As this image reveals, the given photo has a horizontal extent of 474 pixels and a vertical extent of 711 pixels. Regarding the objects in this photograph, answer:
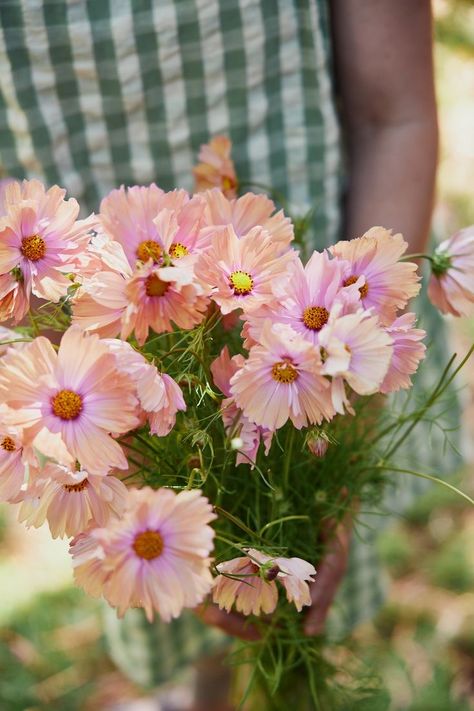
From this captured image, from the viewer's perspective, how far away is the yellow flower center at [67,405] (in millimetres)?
322

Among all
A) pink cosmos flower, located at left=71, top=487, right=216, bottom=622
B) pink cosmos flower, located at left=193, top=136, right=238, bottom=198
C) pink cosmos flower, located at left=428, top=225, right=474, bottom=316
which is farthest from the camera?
pink cosmos flower, located at left=193, top=136, right=238, bottom=198

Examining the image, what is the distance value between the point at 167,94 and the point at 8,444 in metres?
0.41

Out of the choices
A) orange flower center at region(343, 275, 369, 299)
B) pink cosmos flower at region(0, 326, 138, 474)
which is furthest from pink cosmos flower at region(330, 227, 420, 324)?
pink cosmos flower at region(0, 326, 138, 474)

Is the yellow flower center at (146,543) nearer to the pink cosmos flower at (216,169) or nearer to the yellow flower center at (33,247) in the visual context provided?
the yellow flower center at (33,247)

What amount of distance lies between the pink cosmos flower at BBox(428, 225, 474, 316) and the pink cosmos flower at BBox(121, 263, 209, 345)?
14cm

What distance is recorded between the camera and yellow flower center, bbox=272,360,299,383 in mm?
323

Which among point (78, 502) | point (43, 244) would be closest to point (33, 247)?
point (43, 244)

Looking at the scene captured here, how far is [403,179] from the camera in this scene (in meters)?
0.68

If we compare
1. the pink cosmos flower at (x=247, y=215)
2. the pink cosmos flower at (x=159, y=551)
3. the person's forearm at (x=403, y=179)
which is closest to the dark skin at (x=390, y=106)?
the person's forearm at (x=403, y=179)

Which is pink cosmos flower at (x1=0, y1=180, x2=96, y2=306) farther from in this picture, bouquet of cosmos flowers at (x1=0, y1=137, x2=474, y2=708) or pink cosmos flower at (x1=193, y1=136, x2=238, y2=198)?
pink cosmos flower at (x1=193, y1=136, x2=238, y2=198)

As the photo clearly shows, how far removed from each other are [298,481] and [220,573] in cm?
11

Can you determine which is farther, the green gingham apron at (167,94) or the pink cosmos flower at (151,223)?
the green gingham apron at (167,94)

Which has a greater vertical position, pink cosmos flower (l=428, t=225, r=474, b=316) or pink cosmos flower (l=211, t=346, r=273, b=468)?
pink cosmos flower (l=428, t=225, r=474, b=316)

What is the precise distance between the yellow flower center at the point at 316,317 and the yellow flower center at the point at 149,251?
66 millimetres
